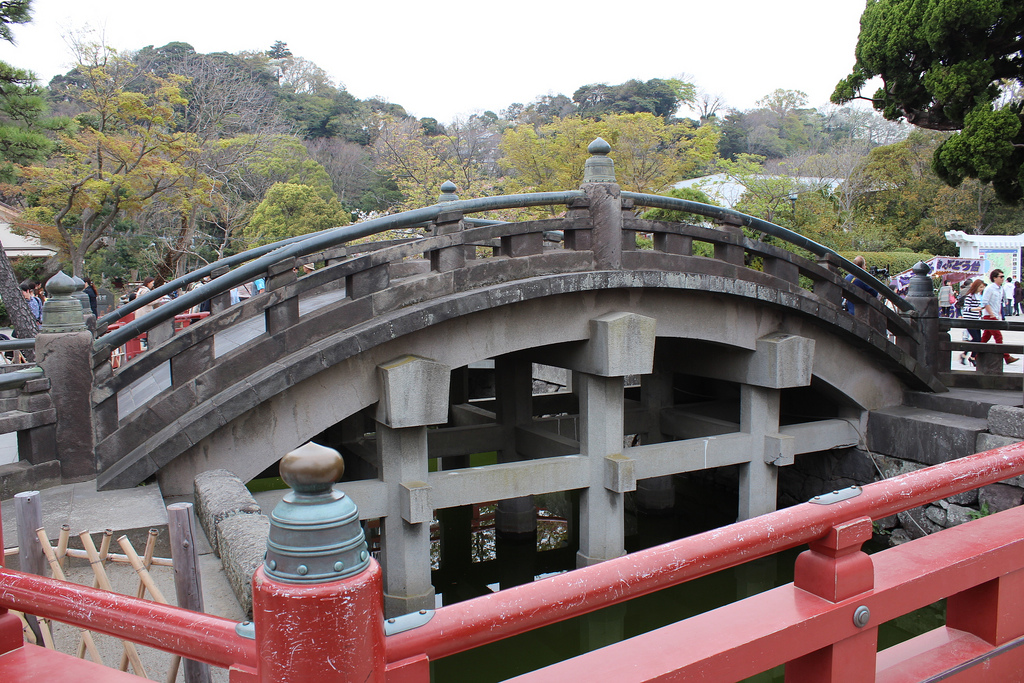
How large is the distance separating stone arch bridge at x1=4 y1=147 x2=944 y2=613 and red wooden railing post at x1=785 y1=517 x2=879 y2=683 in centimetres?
427

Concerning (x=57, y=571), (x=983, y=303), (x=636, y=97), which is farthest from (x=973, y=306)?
(x=636, y=97)

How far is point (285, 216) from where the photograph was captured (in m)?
25.9

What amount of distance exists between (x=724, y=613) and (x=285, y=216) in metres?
25.9

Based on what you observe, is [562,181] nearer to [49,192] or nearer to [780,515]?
[49,192]

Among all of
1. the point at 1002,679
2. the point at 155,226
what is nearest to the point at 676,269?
the point at 1002,679

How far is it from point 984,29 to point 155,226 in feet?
81.7

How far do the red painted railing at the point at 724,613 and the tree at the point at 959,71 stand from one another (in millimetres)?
A: 8331

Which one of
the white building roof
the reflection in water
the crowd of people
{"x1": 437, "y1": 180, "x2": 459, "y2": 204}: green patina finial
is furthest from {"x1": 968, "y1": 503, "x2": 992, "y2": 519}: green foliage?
the white building roof

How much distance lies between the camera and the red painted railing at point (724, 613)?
1.27 meters

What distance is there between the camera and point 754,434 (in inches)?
319

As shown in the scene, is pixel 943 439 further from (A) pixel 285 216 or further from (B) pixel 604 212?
(A) pixel 285 216

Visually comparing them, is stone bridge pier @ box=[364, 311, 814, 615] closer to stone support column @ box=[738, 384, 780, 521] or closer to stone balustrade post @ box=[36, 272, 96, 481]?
stone support column @ box=[738, 384, 780, 521]

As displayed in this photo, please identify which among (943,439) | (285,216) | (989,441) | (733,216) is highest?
(285,216)

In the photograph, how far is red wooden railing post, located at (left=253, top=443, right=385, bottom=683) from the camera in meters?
1.21
